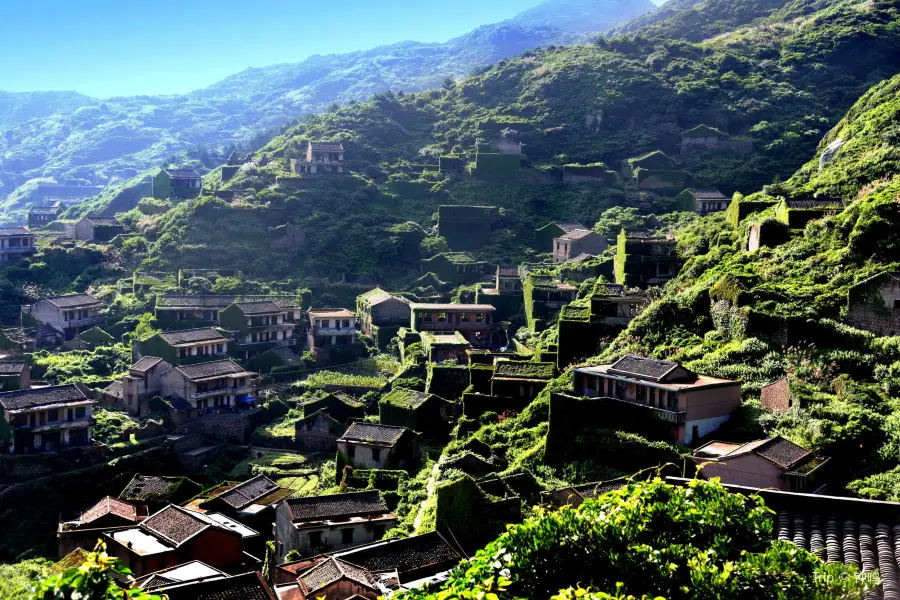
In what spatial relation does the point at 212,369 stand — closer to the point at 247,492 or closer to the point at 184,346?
the point at 184,346

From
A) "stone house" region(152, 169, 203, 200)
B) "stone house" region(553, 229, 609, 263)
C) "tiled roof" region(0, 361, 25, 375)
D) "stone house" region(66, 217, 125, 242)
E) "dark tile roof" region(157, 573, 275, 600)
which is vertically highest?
"stone house" region(152, 169, 203, 200)

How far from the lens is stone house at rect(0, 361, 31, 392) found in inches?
1801

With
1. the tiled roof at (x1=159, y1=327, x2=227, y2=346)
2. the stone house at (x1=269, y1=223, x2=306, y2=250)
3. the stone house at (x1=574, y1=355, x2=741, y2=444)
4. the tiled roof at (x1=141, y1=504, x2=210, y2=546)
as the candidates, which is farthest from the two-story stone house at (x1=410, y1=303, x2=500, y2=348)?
the tiled roof at (x1=141, y1=504, x2=210, y2=546)

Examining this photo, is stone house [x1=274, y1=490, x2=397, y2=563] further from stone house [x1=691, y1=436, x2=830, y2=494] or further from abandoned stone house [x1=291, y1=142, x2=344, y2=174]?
abandoned stone house [x1=291, y1=142, x2=344, y2=174]

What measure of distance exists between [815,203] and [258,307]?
3350cm

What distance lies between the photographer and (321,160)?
82375mm

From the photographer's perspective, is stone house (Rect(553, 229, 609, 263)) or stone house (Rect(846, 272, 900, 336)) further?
stone house (Rect(553, 229, 609, 263))

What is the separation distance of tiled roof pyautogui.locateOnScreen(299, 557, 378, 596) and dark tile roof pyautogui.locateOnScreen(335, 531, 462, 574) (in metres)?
0.54

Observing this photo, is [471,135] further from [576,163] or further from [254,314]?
[254,314]

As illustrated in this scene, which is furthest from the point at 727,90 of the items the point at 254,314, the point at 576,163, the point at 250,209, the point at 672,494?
the point at 672,494

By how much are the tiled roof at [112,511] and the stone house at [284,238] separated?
121 ft

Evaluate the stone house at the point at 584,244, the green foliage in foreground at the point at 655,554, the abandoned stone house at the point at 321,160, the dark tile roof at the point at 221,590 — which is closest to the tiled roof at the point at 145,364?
the stone house at the point at 584,244

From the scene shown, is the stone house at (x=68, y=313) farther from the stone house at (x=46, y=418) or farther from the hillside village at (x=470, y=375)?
the stone house at (x=46, y=418)

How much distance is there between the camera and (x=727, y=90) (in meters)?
91.0
